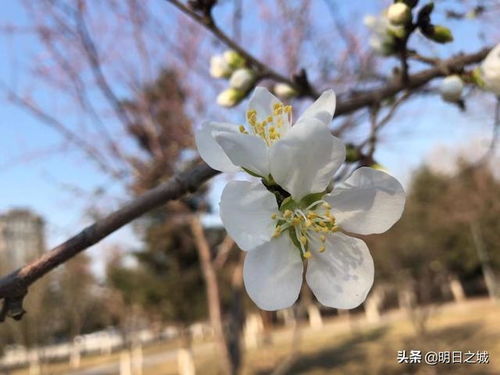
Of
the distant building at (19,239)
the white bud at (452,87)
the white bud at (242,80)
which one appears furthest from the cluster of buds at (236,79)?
the distant building at (19,239)

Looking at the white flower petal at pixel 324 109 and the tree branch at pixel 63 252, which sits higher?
the white flower petal at pixel 324 109

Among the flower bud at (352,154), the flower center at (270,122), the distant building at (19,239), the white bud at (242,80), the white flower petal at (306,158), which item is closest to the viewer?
the white flower petal at (306,158)

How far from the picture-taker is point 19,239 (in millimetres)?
8281

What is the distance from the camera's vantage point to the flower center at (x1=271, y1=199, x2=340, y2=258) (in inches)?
21.2

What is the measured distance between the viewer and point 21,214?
7.91 meters

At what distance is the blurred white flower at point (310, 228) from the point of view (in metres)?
0.51

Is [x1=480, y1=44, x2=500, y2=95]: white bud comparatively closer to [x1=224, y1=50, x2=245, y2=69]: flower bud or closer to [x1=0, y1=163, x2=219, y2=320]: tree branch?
[x1=224, y1=50, x2=245, y2=69]: flower bud

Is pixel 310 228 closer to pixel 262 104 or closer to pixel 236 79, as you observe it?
pixel 262 104

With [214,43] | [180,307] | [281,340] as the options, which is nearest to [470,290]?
[281,340]

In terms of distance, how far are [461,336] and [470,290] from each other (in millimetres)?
7710

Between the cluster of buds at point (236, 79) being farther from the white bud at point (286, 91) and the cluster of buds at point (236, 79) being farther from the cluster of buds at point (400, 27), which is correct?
the cluster of buds at point (400, 27)

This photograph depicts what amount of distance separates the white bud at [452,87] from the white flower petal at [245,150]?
69 centimetres

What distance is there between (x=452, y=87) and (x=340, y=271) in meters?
0.65

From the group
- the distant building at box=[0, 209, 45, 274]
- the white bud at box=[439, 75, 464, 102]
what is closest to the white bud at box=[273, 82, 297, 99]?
the white bud at box=[439, 75, 464, 102]
